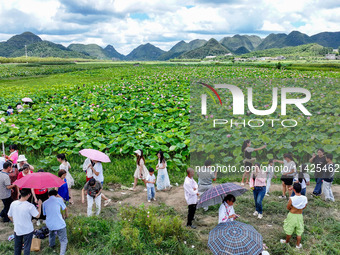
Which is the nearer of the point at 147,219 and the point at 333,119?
the point at 147,219

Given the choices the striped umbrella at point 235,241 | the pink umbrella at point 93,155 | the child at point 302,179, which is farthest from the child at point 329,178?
the pink umbrella at point 93,155

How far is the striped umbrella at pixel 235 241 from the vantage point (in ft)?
12.9

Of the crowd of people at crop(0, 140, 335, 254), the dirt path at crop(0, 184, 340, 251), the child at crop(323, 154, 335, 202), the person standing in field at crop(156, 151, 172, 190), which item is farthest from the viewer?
the person standing in field at crop(156, 151, 172, 190)

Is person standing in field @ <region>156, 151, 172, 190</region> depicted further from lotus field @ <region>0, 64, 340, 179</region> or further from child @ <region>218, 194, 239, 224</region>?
child @ <region>218, 194, 239, 224</region>

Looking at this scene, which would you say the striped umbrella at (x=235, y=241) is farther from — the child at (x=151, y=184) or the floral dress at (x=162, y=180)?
the floral dress at (x=162, y=180)

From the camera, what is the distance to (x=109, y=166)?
28.7 ft

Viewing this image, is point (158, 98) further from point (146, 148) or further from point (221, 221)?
point (221, 221)

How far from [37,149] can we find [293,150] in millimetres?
9579

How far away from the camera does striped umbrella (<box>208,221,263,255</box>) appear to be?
3.92 m

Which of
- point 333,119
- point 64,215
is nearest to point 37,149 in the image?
point 64,215

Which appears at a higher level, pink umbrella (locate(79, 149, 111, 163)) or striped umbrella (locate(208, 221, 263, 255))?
pink umbrella (locate(79, 149, 111, 163))

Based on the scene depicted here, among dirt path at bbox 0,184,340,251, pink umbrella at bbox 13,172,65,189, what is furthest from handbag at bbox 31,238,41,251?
pink umbrella at bbox 13,172,65,189

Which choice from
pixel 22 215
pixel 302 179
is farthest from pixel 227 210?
pixel 22 215

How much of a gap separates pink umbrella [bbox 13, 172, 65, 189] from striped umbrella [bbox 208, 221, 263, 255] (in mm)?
3101
